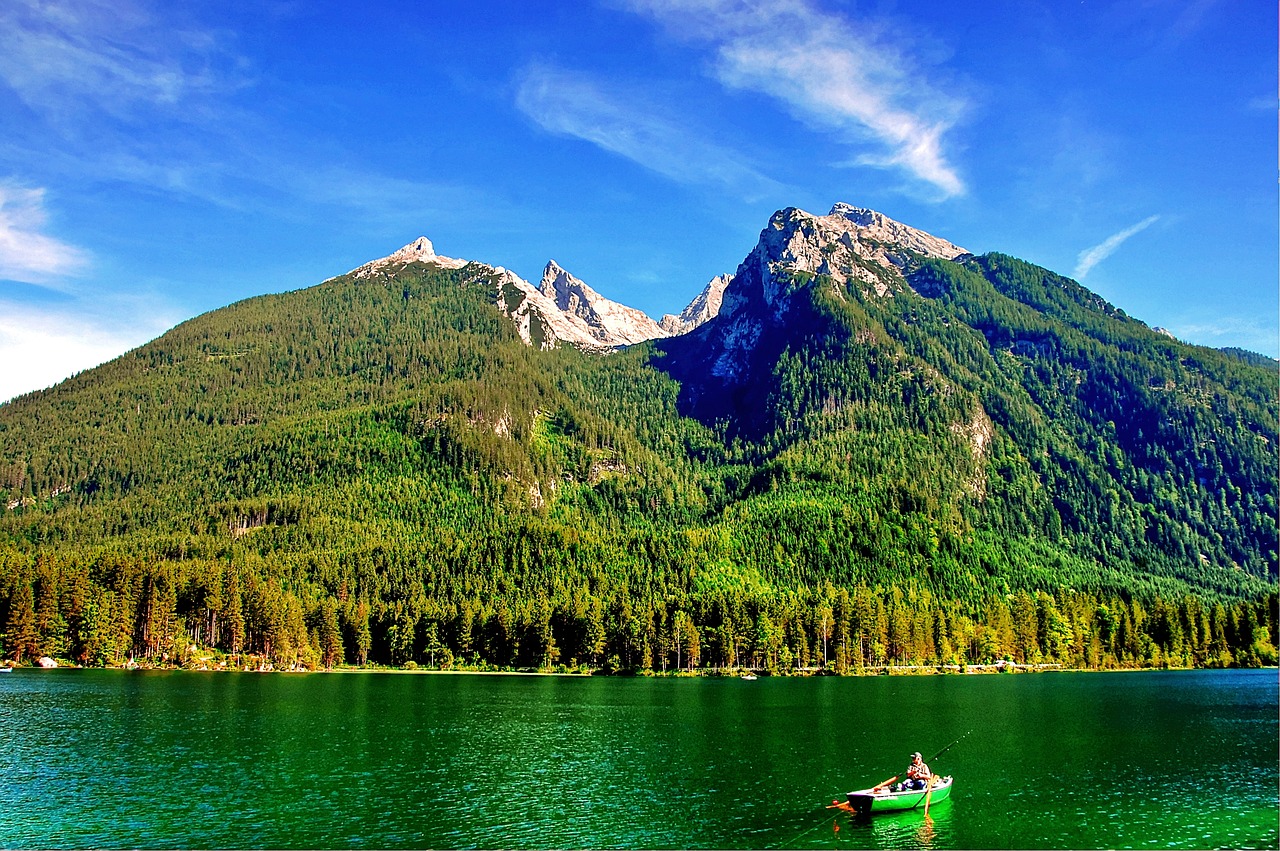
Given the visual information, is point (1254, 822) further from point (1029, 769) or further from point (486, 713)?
point (486, 713)

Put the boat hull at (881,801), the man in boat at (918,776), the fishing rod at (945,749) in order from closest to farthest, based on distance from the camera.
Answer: the boat hull at (881,801)
the man in boat at (918,776)
the fishing rod at (945,749)

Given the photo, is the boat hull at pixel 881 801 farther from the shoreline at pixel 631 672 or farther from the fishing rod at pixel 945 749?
the shoreline at pixel 631 672

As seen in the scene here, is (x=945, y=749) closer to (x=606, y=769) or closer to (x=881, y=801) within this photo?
(x=881, y=801)

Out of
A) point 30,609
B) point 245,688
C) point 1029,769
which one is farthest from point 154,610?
point 1029,769

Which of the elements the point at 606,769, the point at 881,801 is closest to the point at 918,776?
the point at 881,801

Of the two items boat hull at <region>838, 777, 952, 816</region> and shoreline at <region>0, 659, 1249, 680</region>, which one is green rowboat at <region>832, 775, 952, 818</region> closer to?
boat hull at <region>838, 777, 952, 816</region>

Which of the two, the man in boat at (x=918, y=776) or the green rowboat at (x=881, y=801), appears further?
the man in boat at (x=918, y=776)

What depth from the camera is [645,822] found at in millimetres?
53844

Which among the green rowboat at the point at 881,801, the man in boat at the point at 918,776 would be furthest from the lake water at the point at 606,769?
the man in boat at the point at 918,776

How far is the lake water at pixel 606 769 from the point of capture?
2025 inches

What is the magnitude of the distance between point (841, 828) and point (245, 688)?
354 ft

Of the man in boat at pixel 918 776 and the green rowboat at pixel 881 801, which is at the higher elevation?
the man in boat at pixel 918 776

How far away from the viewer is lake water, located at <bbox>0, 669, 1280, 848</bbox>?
5144 centimetres

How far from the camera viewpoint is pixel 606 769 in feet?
231
